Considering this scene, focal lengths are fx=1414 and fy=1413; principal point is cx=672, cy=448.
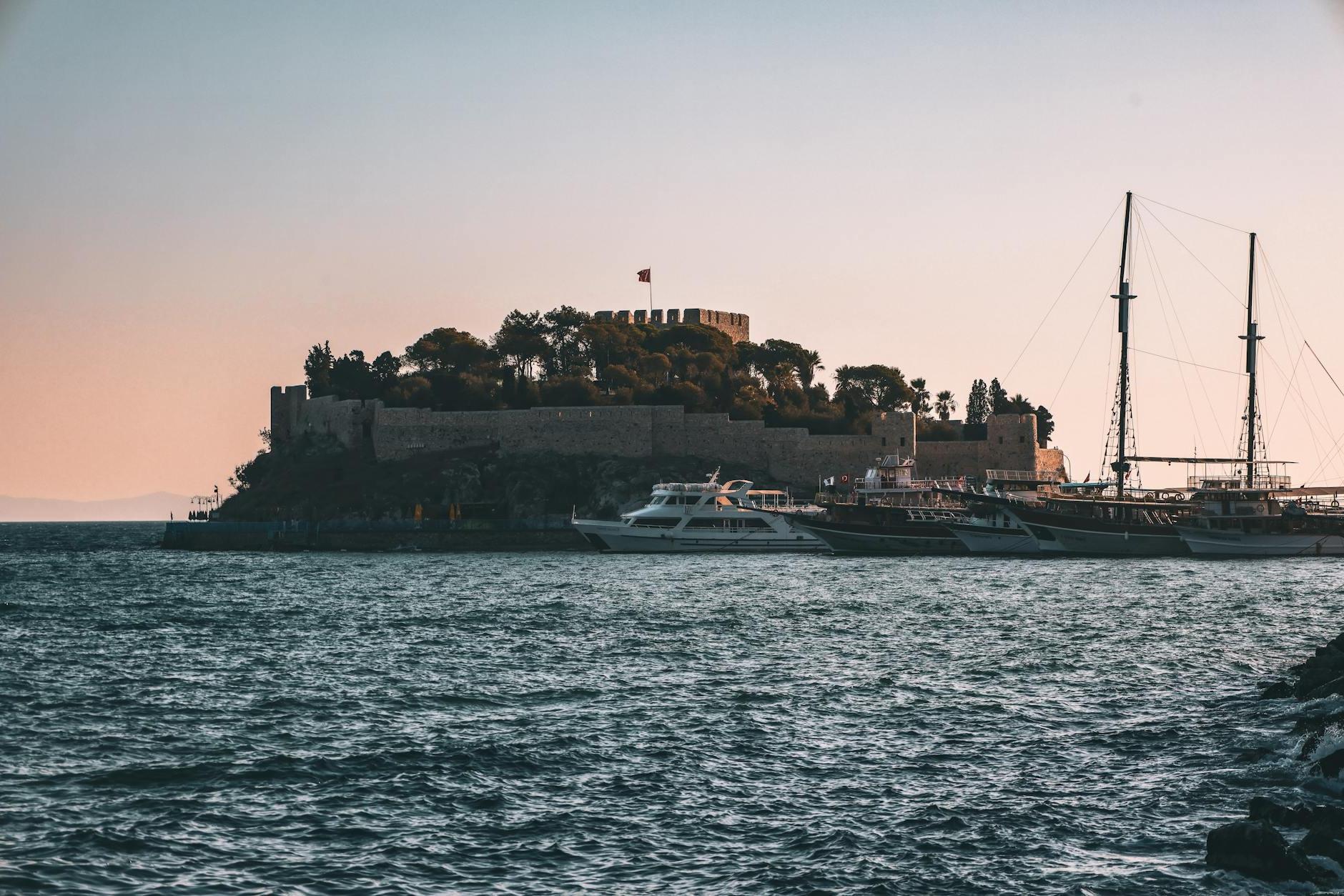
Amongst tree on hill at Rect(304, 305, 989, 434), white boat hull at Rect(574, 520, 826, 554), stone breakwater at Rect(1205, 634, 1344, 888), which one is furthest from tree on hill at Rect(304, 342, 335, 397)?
stone breakwater at Rect(1205, 634, 1344, 888)

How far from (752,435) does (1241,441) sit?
1169 inches

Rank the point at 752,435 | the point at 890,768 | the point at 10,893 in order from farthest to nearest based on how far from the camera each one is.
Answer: the point at 752,435
the point at 890,768
the point at 10,893

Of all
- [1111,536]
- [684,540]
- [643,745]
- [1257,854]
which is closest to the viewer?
[1257,854]

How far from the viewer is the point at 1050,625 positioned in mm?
35312

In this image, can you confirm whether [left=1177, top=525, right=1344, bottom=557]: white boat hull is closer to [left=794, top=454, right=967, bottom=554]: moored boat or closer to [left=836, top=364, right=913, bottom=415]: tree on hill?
[left=794, top=454, right=967, bottom=554]: moored boat

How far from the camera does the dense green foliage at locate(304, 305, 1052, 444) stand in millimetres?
97375

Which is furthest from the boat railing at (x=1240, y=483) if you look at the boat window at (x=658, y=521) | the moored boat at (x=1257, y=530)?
the boat window at (x=658, y=521)

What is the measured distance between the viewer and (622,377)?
100 m

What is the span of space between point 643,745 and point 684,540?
5392 cm

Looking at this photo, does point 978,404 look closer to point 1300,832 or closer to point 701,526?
point 701,526

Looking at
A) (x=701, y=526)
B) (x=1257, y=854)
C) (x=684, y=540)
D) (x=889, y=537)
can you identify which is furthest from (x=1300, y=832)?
(x=701, y=526)

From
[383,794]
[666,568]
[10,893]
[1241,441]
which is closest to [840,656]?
[383,794]

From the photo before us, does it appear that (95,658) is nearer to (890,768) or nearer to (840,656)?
(840,656)

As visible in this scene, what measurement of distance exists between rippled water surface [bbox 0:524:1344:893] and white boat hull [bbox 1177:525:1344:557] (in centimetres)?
2585
